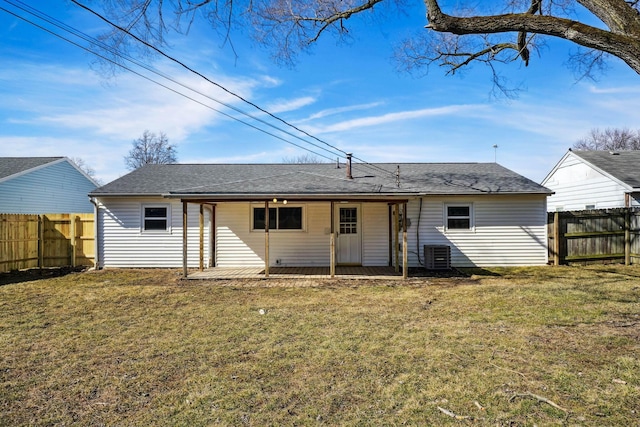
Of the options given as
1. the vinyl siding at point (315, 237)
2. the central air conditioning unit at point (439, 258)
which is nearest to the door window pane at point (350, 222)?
the vinyl siding at point (315, 237)

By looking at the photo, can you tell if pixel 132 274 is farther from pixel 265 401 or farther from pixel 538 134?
pixel 538 134

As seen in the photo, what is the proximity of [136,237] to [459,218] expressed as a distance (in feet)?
35.2

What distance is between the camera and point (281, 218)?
12461 millimetres

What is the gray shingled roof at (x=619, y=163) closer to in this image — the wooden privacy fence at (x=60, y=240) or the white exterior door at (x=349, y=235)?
the white exterior door at (x=349, y=235)

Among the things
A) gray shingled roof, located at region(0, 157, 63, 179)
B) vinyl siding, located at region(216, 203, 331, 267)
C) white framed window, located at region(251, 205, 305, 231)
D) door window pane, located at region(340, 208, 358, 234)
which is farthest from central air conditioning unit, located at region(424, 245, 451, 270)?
gray shingled roof, located at region(0, 157, 63, 179)

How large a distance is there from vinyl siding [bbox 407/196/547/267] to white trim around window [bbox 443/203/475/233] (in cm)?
10

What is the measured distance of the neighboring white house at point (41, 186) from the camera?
53.5 ft

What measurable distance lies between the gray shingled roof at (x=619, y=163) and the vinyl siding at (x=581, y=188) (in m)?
0.26

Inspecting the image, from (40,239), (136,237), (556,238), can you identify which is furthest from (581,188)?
(40,239)

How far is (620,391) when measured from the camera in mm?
3422

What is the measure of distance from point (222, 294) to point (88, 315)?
8.54 feet

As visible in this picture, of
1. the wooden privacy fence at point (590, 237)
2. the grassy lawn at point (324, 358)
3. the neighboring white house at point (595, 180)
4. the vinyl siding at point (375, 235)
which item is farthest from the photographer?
the neighboring white house at point (595, 180)

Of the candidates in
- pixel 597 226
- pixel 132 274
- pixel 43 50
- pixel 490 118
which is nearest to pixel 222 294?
pixel 132 274

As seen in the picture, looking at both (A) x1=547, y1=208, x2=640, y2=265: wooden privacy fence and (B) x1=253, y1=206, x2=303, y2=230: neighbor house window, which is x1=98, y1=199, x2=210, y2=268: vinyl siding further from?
(A) x1=547, y1=208, x2=640, y2=265: wooden privacy fence
